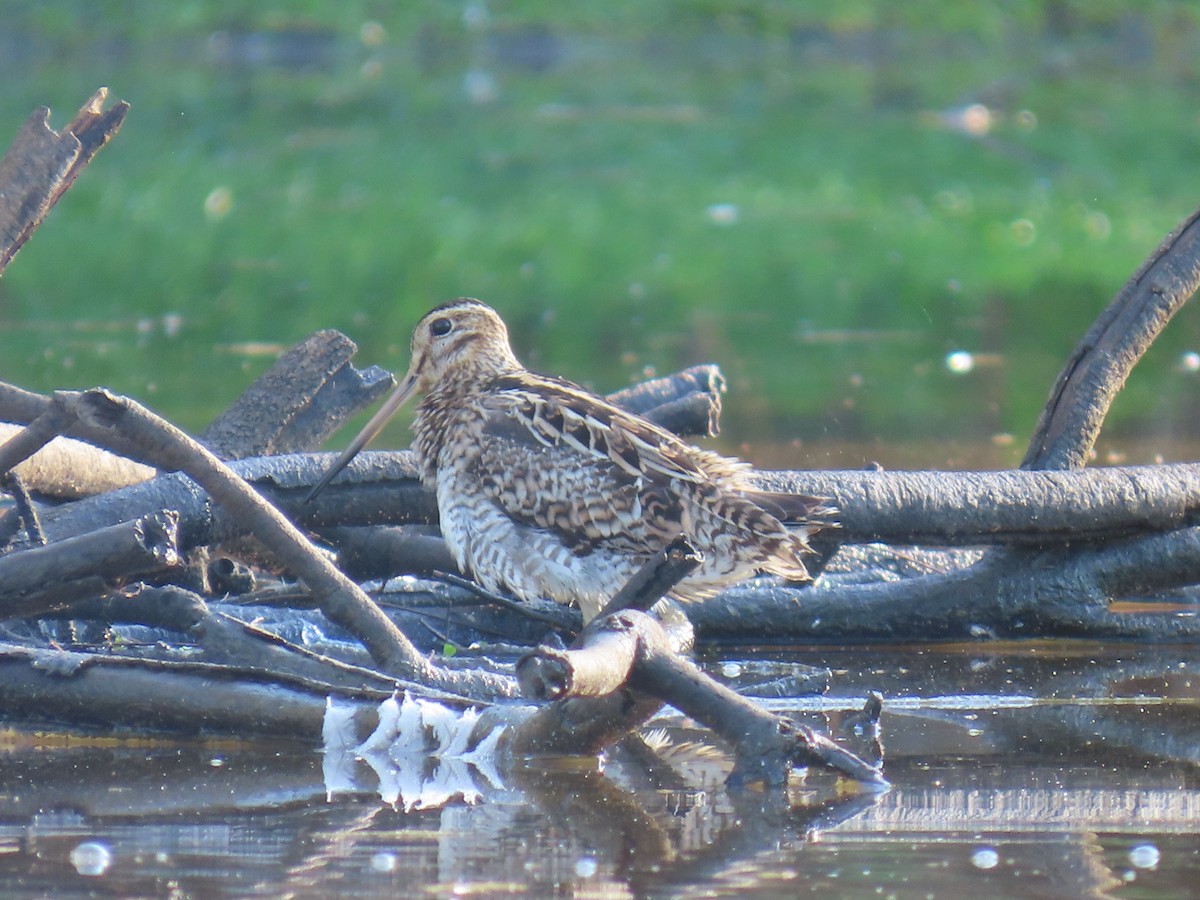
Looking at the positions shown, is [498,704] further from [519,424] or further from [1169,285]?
[1169,285]

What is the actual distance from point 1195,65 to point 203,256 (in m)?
19.2

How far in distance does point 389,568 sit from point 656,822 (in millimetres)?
2078

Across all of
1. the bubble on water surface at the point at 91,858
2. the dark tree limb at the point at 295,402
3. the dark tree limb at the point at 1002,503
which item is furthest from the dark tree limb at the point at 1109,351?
the bubble on water surface at the point at 91,858

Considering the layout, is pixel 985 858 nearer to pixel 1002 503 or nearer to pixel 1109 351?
pixel 1002 503

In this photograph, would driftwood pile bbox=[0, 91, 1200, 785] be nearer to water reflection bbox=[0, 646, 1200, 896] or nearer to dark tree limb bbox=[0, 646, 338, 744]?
dark tree limb bbox=[0, 646, 338, 744]

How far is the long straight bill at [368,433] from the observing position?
17.5 feet

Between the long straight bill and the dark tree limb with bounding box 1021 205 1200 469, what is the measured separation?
1.91 metres

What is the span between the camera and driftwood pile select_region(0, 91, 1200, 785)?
13.1 ft

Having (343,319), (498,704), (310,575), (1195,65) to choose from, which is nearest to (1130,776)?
(498,704)

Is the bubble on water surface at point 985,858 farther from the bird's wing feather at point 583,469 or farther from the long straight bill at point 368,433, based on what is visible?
the long straight bill at point 368,433

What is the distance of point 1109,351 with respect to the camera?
5930 millimetres

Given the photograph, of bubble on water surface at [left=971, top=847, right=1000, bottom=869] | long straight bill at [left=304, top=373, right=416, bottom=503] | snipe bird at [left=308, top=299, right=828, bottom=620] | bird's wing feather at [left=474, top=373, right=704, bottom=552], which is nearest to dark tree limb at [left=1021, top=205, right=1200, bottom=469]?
snipe bird at [left=308, top=299, right=828, bottom=620]

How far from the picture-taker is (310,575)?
4.39 meters

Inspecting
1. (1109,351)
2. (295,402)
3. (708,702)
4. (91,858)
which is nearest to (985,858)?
(708,702)
